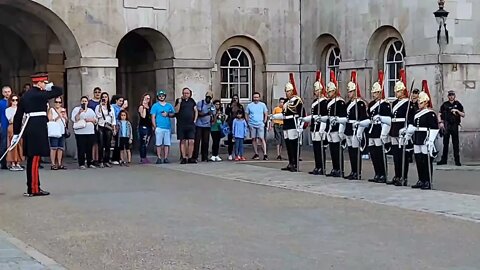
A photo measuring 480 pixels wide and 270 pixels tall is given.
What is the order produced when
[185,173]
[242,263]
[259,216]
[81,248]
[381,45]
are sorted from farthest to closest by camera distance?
[381,45] → [185,173] → [259,216] → [81,248] → [242,263]

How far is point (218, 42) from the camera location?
23594 mm

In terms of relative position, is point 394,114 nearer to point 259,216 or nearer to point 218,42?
point 259,216

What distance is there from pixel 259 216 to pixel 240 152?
9.25 meters

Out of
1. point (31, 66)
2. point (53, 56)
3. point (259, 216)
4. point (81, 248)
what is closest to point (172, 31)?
point (53, 56)

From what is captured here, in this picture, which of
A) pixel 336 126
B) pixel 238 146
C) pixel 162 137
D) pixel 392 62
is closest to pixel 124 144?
pixel 162 137

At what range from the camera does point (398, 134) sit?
1459cm

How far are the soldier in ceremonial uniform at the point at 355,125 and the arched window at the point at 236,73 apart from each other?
8.96 meters

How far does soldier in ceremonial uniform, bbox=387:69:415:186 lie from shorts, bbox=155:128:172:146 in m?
6.19

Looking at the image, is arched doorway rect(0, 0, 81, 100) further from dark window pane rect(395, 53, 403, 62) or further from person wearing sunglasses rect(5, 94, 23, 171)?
dark window pane rect(395, 53, 403, 62)

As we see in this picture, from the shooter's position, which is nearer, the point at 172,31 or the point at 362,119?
the point at 362,119

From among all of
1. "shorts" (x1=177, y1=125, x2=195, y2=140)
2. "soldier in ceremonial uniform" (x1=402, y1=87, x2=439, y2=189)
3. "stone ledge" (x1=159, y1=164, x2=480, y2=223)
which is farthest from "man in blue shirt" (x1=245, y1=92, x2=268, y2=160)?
"soldier in ceremonial uniform" (x1=402, y1=87, x2=439, y2=189)

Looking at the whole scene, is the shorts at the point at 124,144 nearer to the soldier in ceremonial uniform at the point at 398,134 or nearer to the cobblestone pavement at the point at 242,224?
the cobblestone pavement at the point at 242,224

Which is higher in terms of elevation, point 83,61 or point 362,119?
point 83,61

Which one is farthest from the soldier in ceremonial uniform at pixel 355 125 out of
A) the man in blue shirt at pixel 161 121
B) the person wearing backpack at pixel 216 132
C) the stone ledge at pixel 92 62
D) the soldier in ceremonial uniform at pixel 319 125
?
the stone ledge at pixel 92 62
